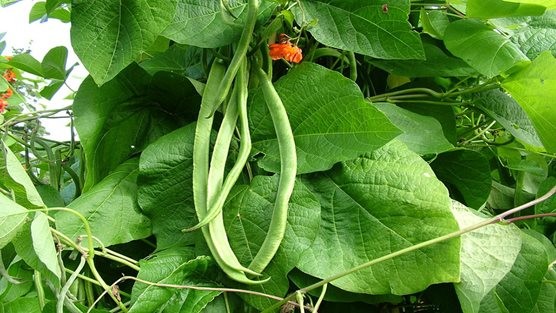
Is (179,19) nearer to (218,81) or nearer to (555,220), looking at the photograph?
(218,81)

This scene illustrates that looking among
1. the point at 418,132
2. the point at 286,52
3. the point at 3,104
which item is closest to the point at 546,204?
the point at 418,132

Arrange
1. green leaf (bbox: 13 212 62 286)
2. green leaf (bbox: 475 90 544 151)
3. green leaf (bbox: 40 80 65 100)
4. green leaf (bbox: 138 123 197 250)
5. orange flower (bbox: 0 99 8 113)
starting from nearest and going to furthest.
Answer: green leaf (bbox: 13 212 62 286)
green leaf (bbox: 138 123 197 250)
green leaf (bbox: 475 90 544 151)
green leaf (bbox: 40 80 65 100)
orange flower (bbox: 0 99 8 113)

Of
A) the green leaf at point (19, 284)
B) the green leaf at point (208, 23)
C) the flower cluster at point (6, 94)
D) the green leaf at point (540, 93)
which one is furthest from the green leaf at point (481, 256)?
the flower cluster at point (6, 94)

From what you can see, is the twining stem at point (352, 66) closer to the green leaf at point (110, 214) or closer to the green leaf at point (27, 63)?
the green leaf at point (110, 214)

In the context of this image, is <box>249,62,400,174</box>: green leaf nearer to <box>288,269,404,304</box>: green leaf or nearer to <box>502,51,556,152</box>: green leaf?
<box>288,269,404,304</box>: green leaf

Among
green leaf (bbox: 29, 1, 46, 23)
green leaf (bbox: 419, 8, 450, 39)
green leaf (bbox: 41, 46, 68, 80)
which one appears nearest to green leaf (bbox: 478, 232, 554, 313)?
green leaf (bbox: 419, 8, 450, 39)

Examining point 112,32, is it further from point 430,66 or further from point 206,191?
point 430,66

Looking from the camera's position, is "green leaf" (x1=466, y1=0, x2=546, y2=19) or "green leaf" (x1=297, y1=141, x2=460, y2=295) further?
"green leaf" (x1=466, y1=0, x2=546, y2=19)
